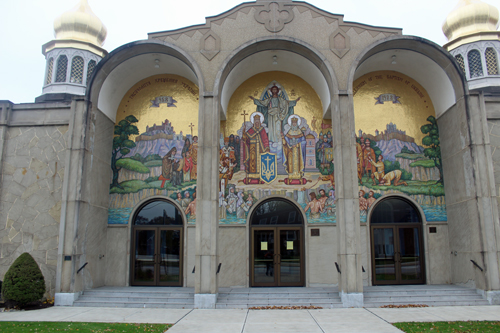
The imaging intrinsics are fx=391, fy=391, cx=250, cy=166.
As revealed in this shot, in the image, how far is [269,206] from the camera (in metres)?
14.3

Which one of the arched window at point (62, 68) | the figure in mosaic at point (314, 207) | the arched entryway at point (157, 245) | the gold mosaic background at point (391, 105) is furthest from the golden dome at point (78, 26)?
the figure in mosaic at point (314, 207)

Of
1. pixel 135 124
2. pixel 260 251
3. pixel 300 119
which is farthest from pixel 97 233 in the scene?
pixel 300 119

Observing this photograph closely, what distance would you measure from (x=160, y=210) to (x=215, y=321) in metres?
5.99

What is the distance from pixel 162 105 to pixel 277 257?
7.27 meters

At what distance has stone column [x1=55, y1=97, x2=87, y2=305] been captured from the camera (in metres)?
11.8

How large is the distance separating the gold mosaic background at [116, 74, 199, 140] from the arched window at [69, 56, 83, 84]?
6174 mm

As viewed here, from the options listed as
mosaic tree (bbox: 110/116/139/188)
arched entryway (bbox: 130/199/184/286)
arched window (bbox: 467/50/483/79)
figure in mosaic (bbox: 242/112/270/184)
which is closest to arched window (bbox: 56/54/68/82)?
mosaic tree (bbox: 110/116/139/188)

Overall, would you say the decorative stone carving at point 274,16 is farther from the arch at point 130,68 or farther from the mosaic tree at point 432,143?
the mosaic tree at point 432,143

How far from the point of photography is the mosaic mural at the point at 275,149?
14211 millimetres

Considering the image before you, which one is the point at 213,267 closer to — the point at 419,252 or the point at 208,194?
the point at 208,194

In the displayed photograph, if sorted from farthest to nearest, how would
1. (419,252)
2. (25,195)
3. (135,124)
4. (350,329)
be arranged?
(135,124), (419,252), (25,195), (350,329)

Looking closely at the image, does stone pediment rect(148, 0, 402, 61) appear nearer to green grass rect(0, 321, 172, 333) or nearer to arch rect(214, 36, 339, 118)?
arch rect(214, 36, 339, 118)

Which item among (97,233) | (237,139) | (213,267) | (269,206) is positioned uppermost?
(237,139)

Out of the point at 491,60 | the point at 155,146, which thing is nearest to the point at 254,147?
the point at 155,146
